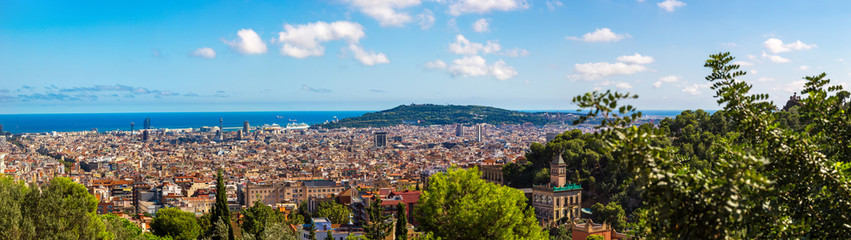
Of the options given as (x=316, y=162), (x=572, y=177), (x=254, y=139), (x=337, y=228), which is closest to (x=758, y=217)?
(x=337, y=228)

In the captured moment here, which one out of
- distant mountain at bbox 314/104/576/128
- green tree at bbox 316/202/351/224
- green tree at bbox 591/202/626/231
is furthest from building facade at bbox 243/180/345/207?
distant mountain at bbox 314/104/576/128

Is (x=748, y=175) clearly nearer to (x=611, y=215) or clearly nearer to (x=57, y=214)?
(x=57, y=214)

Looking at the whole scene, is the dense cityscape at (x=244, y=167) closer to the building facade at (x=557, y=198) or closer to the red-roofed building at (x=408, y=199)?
the red-roofed building at (x=408, y=199)

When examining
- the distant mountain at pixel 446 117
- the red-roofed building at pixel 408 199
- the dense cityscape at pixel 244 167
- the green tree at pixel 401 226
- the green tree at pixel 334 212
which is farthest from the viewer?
the distant mountain at pixel 446 117

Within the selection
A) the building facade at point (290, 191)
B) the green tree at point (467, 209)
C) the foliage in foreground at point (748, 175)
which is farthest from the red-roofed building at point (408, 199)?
the foliage in foreground at point (748, 175)

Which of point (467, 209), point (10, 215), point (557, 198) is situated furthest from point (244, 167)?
point (467, 209)
